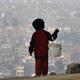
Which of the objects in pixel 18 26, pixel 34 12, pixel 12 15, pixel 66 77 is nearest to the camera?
pixel 66 77

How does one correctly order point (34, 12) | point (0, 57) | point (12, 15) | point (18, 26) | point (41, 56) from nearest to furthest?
1. point (41, 56)
2. point (0, 57)
3. point (18, 26)
4. point (12, 15)
5. point (34, 12)

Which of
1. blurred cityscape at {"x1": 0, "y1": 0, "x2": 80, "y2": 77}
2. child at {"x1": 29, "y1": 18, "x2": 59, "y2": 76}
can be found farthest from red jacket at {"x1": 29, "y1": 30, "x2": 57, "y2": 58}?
blurred cityscape at {"x1": 0, "y1": 0, "x2": 80, "y2": 77}

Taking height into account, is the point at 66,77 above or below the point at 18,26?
above

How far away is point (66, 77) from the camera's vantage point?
668 centimetres

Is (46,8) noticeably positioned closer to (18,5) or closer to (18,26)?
(18,5)

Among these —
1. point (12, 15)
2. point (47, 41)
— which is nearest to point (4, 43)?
point (12, 15)

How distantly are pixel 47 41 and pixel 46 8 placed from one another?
6062cm

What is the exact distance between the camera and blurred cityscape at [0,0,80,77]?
37.8 meters

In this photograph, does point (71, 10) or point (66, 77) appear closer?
point (66, 77)

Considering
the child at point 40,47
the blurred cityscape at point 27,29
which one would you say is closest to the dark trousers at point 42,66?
the child at point 40,47

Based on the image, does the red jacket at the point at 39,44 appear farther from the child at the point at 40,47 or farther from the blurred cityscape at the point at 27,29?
the blurred cityscape at the point at 27,29

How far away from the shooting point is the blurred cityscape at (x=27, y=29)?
37812 mm

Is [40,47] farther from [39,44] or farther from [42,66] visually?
[42,66]

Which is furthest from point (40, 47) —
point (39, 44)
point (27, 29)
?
point (27, 29)
